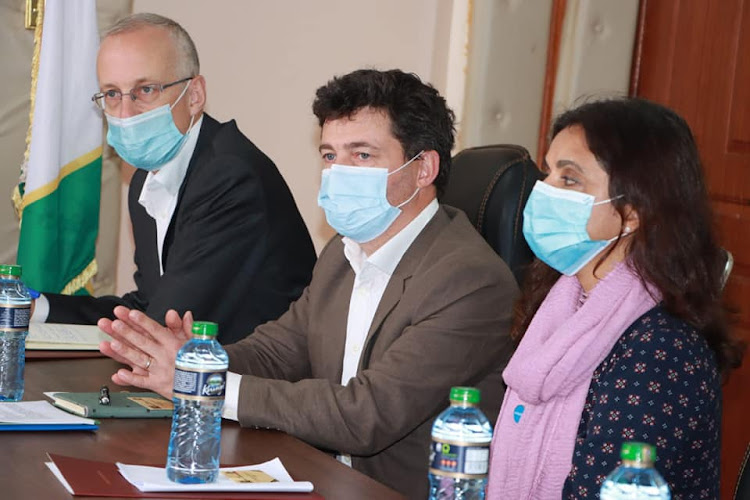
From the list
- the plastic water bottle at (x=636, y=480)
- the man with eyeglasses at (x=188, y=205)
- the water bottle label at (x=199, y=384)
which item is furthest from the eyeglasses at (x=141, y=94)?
the plastic water bottle at (x=636, y=480)

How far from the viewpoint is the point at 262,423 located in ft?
6.24

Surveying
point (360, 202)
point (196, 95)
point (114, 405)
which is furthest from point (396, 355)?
point (196, 95)

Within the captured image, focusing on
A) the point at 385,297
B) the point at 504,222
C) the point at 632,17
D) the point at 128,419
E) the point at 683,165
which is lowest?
the point at 128,419

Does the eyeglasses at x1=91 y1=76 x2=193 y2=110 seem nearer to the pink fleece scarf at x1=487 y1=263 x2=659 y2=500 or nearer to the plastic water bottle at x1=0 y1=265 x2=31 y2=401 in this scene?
the plastic water bottle at x1=0 y1=265 x2=31 y2=401

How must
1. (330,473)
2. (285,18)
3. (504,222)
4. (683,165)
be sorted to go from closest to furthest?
(330,473) < (683,165) < (504,222) < (285,18)

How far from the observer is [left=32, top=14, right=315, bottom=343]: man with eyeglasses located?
2.71 m

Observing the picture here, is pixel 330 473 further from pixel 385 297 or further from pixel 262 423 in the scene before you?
Result: pixel 385 297

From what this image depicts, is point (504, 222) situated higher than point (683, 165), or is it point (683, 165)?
point (683, 165)

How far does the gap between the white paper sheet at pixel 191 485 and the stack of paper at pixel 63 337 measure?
3.27ft

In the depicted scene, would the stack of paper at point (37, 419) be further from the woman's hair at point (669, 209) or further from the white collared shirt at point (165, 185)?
the white collared shirt at point (165, 185)

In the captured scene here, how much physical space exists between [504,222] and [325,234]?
7.35 ft

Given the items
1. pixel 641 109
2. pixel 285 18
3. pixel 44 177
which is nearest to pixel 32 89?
pixel 44 177

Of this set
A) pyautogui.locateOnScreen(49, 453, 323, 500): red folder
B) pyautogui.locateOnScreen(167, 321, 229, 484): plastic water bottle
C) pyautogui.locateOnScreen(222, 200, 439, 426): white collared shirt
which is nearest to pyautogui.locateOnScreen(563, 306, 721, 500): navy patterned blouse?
pyautogui.locateOnScreen(49, 453, 323, 500): red folder

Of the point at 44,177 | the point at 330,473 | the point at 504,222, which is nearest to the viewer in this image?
the point at 330,473
